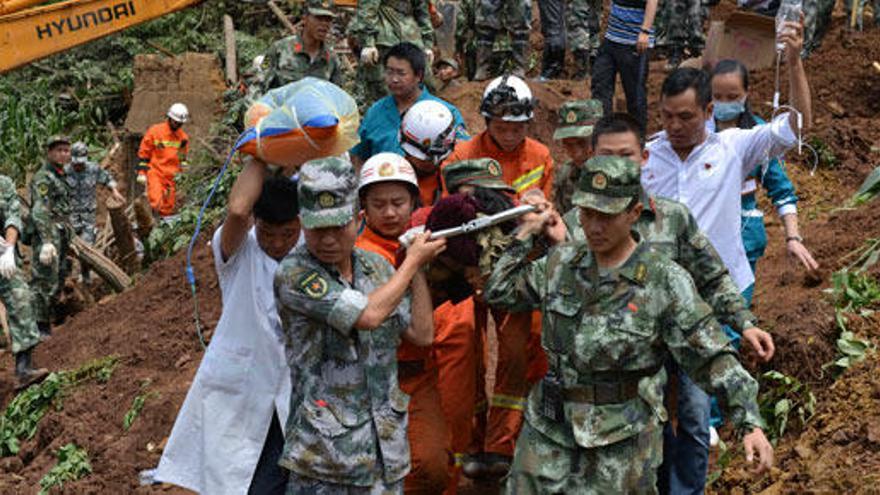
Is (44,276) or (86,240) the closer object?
(44,276)

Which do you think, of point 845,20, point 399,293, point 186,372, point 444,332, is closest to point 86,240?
point 186,372

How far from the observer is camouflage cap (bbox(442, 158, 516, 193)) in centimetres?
528

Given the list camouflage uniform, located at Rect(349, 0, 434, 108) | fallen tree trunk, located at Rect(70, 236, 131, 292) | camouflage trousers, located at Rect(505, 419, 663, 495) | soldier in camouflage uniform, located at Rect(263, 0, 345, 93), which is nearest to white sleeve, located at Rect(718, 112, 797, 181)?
camouflage trousers, located at Rect(505, 419, 663, 495)

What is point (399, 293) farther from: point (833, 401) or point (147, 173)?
point (147, 173)

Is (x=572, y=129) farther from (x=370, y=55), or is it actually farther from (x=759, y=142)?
(x=370, y=55)

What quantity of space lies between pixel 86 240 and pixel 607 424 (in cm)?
1318

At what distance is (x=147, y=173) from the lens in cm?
1666

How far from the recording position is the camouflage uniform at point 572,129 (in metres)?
6.14

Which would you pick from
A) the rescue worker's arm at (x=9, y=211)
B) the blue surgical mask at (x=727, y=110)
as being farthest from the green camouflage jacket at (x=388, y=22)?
the blue surgical mask at (x=727, y=110)

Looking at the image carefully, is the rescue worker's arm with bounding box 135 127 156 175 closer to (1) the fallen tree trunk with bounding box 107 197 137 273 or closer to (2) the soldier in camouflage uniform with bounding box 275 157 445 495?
(1) the fallen tree trunk with bounding box 107 197 137 273

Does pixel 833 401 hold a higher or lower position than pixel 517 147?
lower

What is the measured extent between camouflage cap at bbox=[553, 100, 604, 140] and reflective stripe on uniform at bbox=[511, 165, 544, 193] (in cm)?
32

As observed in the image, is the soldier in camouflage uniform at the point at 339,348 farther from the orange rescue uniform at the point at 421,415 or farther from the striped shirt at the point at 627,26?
the striped shirt at the point at 627,26

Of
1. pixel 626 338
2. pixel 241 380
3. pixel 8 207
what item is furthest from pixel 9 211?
pixel 626 338
